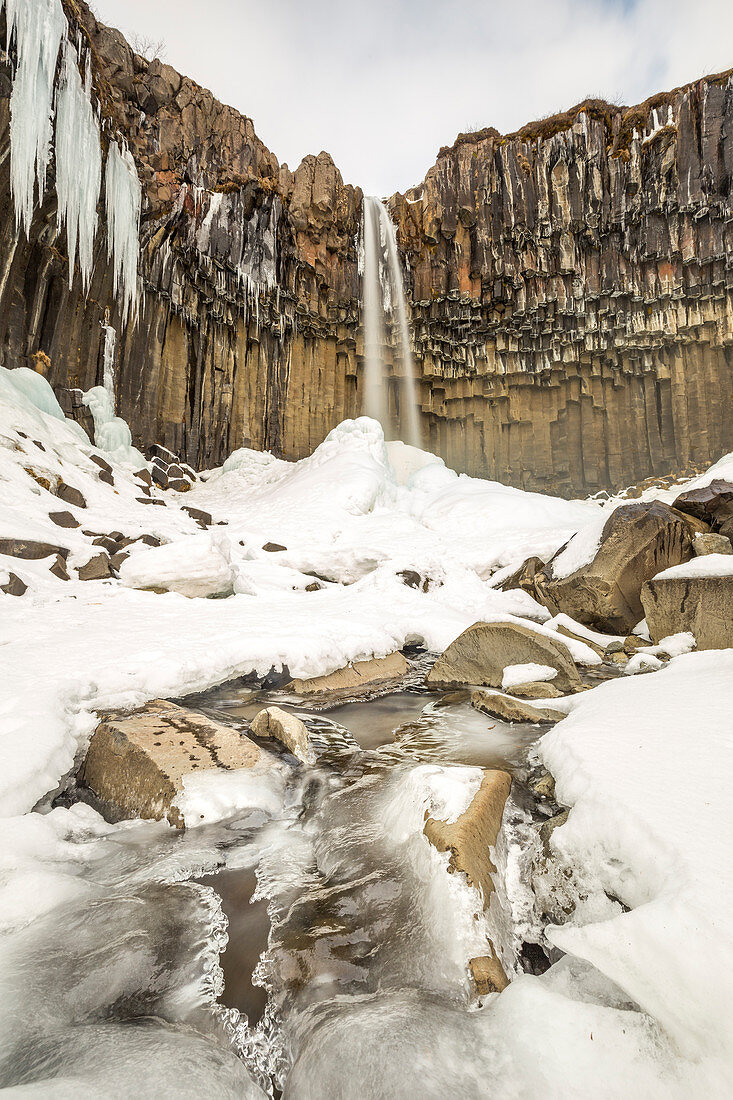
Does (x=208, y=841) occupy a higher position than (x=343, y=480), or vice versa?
(x=343, y=480)

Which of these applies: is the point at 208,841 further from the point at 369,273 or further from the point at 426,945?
the point at 369,273

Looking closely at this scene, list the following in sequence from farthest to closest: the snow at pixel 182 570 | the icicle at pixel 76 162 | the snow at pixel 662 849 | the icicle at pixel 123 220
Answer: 1. the icicle at pixel 123 220
2. the icicle at pixel 76 162
3. the snow at pixel 182 570
4. the snow at pixel 662 849

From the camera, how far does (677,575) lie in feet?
17.7

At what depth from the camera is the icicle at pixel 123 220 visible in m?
13.8

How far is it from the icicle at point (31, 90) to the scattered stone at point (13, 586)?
10502 millimetres

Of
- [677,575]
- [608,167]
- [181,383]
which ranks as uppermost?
[608,167]

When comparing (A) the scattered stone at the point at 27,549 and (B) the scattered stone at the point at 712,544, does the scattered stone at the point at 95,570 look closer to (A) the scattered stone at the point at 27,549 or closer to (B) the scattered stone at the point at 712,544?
(A) the scattered stone at the point at 27,549

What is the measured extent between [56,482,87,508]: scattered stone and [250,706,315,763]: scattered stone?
7985mm

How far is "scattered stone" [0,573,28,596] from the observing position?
5574 mm

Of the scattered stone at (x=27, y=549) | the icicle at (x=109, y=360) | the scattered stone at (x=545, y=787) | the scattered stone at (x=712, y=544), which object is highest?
the icicle at (x=109, y=360)

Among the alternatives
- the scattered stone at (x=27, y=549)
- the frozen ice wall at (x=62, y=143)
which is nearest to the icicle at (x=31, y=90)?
the frozen ice wall at (x=62, y=143)

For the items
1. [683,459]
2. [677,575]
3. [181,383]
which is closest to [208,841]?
[677,575]

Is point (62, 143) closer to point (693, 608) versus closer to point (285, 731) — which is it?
point (285, 731)

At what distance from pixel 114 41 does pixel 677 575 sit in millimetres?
25085
